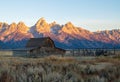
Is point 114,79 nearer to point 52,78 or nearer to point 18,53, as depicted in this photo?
point 52,78

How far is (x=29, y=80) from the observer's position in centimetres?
1195

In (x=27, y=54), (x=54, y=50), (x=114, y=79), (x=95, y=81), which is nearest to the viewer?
(x=95, y=81)

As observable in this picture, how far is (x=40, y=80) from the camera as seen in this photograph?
1213 centimetres

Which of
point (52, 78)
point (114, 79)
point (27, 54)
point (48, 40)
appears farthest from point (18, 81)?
point (48, 40)

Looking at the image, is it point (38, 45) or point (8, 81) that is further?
point (38, 45)

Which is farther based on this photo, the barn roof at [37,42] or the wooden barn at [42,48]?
the barn roof at [37,42]

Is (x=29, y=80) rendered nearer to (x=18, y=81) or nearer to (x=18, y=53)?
(x=18, y=81)

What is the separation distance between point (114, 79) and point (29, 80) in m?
4.24

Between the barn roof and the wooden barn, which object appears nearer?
the wooden barn

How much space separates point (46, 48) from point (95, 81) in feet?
203

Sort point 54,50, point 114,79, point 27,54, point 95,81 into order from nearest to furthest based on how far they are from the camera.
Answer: point 95,81 → point 114,79 → point 27,54 → point 54,50

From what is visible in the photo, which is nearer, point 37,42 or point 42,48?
point 42,48

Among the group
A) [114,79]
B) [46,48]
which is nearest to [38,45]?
[46,48]

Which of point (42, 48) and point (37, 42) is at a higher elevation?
point (37, 42)
